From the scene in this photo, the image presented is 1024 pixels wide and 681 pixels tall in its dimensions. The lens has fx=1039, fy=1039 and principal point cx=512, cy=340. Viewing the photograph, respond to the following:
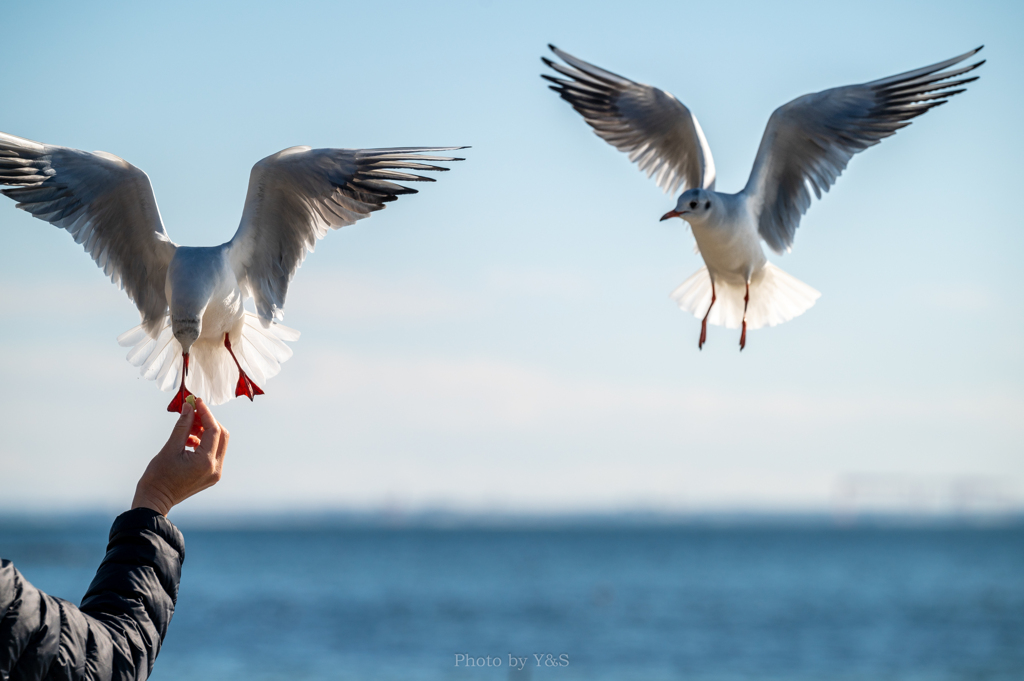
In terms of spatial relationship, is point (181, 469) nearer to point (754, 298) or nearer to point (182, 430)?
point (182, 430)

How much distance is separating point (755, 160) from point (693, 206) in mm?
800

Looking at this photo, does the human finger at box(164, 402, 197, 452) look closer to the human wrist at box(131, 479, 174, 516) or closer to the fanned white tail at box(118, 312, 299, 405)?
the human wrist at box(131, 479, 174, 516)

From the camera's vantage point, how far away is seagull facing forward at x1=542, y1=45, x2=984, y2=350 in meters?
3.82

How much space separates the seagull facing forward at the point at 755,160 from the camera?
3822 millimetres

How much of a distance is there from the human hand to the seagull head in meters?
1.96

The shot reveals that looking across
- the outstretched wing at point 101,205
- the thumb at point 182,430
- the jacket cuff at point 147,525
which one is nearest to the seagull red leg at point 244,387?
the outstretched wing at point 101,205

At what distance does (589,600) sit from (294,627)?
10.8 meters

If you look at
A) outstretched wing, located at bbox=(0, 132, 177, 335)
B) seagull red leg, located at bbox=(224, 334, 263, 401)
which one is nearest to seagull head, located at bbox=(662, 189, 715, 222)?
seagull red leg, located at bbox=(224, 334, 263, 401)

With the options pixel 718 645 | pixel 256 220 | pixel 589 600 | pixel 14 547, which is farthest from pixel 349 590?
pixel 256 220

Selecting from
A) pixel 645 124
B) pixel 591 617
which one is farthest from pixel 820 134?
pixel 591 617

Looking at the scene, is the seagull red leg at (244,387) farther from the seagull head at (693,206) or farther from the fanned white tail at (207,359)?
the seagull head at (693,206)

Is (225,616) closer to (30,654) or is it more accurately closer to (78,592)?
(78,592)

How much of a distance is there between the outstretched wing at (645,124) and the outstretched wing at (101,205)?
1655mm

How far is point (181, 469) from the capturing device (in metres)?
2.11
